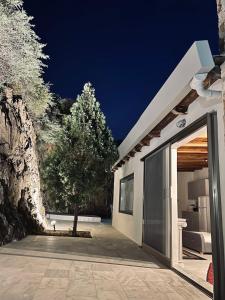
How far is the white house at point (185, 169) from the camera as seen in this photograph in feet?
10.7

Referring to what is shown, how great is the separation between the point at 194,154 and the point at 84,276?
4481mm

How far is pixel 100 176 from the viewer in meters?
9.23

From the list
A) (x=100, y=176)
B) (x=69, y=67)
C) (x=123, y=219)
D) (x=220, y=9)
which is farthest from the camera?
(x=69, y=67)

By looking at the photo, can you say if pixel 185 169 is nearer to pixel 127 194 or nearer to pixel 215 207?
pixel 127 194

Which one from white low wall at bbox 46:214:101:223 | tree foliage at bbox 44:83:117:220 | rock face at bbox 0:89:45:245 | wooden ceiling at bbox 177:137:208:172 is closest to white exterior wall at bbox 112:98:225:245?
wooden ceiling at bbox 177:137:208:172

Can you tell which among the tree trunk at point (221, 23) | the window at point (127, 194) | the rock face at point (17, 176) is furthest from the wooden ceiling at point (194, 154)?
the rock face at point (17, 176)

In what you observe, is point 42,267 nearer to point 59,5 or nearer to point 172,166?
Answer: point 172,166

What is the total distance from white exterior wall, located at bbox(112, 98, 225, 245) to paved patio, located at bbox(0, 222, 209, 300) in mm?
1591

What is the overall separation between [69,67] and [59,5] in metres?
8.52

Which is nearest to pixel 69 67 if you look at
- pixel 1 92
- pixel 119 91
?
pixel 119 91

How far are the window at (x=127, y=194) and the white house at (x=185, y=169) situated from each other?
4 cm

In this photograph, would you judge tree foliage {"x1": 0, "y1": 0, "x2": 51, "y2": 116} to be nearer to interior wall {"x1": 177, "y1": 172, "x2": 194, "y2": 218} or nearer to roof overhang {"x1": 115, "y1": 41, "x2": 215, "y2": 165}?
roof overhang {"x1": 115, "y1": 41, "x2": 215, "y2": 165}

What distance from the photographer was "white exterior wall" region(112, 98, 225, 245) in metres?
3.28

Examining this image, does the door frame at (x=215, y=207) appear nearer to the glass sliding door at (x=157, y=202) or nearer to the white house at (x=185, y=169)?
the white house at (x=185, y=169)
